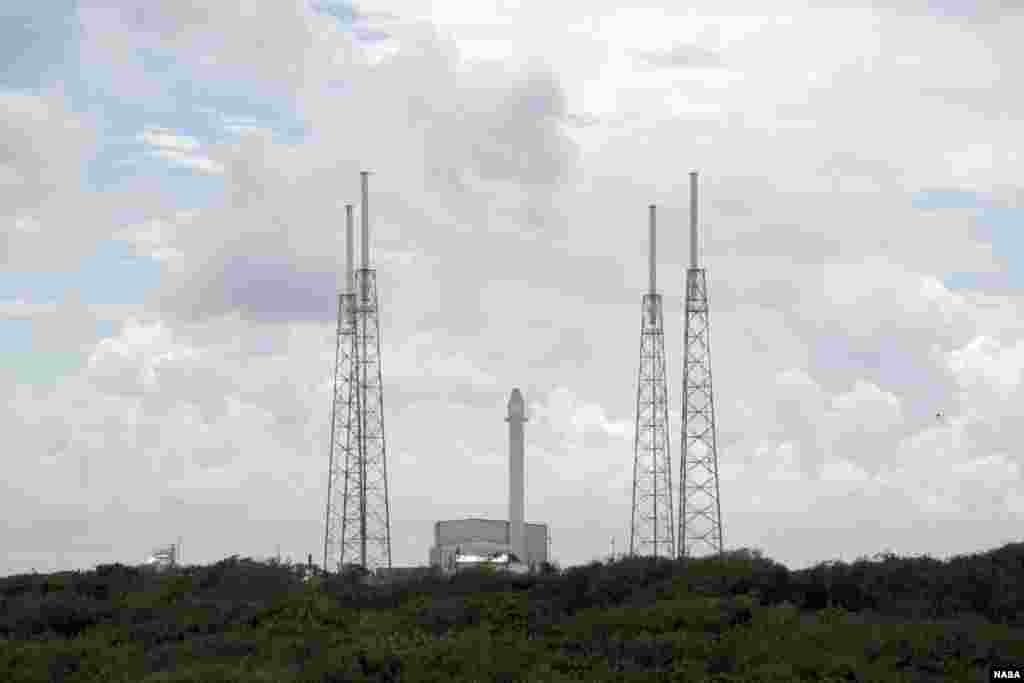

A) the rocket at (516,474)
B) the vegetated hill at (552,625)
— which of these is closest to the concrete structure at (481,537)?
the rocket at (516,474)

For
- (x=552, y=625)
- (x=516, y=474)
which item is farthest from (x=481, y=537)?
(x=552, y=625)

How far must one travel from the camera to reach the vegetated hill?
2792cm

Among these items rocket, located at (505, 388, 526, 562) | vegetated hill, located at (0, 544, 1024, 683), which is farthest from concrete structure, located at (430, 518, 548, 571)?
vegetated hill, located at (0, 544, 1024, 683)

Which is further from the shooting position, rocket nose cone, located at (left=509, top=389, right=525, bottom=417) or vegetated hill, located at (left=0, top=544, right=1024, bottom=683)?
rocket nose cone, located at (left=509, top=389, right=525, bottom=417)

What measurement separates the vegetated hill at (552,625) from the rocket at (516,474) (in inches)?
1417

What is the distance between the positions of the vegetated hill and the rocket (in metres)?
36.0

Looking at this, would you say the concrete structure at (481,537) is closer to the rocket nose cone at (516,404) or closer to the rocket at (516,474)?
the rocket at (516,474)

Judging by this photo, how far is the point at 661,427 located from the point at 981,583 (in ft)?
91.0

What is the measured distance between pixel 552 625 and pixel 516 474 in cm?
4374

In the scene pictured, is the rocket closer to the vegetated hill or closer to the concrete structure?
the concrete structure

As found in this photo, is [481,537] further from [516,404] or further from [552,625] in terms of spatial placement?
[552,625]

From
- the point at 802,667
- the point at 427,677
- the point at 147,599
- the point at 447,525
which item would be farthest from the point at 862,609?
the point at 447,525

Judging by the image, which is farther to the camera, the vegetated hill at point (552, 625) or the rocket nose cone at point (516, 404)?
the rocket nose cone at point (516, 404)

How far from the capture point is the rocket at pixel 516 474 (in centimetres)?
7419
